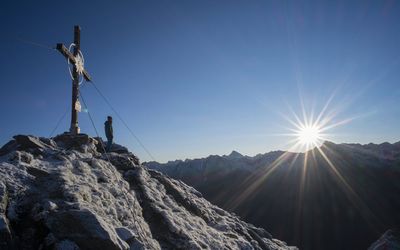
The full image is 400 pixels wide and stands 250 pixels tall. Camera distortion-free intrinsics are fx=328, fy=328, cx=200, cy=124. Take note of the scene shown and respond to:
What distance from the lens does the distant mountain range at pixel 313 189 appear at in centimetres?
6400

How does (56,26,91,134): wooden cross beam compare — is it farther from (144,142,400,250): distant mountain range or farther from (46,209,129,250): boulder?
(144,142,400,250): distant mountain range

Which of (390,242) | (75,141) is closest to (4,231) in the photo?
(75,141)

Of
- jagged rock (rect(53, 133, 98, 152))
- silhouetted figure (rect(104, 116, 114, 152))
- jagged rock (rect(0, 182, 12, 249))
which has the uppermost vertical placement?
silhouetted figure (rect(104, 116, 114, 152))

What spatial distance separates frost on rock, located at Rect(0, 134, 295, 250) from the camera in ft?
28.9

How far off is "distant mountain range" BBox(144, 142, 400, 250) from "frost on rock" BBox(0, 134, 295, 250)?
1997 inches

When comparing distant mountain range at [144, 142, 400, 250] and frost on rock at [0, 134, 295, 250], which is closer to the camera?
frost on rock at [0, 134, 295, 250]

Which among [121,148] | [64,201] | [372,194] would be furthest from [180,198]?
[372,194]

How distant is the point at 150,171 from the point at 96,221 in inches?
361

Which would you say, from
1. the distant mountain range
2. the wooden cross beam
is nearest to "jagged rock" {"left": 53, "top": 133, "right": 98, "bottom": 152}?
the wooden cross beam

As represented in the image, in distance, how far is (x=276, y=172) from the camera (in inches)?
3487

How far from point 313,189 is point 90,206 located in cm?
7611

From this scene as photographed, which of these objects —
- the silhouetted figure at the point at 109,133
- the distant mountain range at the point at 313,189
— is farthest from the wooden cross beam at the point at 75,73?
the distant mountain range at the point at 313,189

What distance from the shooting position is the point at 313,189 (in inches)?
3098

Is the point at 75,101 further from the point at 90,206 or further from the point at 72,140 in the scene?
the point at 90,206
